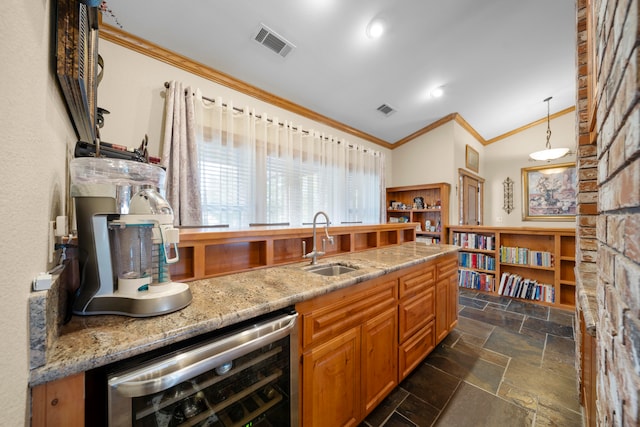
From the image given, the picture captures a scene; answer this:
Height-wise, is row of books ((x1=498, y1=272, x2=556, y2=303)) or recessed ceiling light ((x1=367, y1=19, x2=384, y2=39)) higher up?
recessed ceiling light ((x1=367, y1=19, x2=384, y2=39))

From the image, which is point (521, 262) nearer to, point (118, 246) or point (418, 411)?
point (418, 411)

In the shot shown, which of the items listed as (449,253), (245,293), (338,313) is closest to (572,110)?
(449,253)

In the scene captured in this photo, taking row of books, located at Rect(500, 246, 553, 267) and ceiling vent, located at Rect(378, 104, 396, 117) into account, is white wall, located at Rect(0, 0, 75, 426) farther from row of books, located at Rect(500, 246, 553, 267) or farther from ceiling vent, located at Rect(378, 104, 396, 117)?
row of books, located at Rect(500, 246, 553, 267)

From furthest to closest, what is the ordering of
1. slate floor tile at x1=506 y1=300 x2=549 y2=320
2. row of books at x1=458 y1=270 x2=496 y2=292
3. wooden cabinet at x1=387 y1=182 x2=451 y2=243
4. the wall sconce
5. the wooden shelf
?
the wall sconce → wooden cabinet at x1=387 y1=182 x2=451 y2=243 → row of books at x1=458 y1=270 x2=496 y2=292 → slate floor tile at x1=506 y1=300 x2=549 y2=320 → the wooden shelf

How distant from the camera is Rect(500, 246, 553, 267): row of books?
3.31m

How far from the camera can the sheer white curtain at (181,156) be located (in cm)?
209

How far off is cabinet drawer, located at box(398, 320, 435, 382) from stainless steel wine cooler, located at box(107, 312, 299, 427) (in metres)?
0.98

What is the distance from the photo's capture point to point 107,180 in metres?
0.96

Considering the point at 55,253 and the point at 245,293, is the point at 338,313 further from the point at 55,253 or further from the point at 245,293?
the point at 55,253

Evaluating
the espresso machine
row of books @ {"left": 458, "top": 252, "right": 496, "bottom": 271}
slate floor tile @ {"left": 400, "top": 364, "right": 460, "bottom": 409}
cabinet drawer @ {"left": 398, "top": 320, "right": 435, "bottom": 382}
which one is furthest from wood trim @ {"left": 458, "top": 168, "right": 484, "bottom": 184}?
the espresso machine

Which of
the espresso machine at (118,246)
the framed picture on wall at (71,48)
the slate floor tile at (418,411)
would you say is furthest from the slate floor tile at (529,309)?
the framed picture on wall at (71,48)

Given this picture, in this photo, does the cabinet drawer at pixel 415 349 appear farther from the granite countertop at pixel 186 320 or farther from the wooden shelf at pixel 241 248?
the wooden shelf at pixel 241 248

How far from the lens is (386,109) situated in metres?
3.65

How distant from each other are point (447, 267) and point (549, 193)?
4.59 metres
